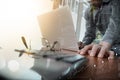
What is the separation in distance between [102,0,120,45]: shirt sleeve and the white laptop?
0.48 feet

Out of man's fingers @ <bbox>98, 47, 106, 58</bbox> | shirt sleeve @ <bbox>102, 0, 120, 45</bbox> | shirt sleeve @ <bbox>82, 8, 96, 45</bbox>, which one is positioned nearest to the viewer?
man's fingers @ <bbox>98, 47, 106, 58</bbox>

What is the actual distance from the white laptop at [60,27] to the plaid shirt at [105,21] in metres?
0.15

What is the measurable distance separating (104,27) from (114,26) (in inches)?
9.9

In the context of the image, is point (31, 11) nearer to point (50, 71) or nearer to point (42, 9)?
point (42, 9)

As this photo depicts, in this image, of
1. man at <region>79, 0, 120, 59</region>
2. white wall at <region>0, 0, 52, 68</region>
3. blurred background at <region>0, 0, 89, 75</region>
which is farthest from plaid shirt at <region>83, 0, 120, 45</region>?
white wall at <region>0, 0, 52, 68</region>

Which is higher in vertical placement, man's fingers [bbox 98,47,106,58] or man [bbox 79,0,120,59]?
man [bbox 79,0,120,59]

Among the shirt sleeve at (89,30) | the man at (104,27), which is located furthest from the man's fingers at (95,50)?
the shirt sleeve at (89,30)

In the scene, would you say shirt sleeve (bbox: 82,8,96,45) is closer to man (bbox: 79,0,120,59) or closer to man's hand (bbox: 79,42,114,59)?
man (bbox: 79,0,120,59)

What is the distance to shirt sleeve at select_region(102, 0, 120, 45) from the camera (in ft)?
3.02

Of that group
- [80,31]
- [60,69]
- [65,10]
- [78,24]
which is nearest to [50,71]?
[60,69]

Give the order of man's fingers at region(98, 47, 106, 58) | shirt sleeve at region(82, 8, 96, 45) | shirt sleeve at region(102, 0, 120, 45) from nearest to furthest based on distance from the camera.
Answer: man's fingers at region(98, 47, 106, 58) → shirt sleeve at region(102, 0, 120, 45) → shirt sleeve at region(82, 8, 96, 45)

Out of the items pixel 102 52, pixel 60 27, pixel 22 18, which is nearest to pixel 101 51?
pixel 102 52

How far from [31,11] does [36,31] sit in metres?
0.15

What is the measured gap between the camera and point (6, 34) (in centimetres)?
141
